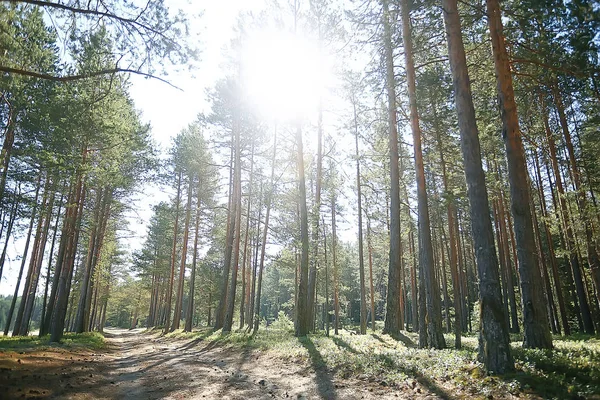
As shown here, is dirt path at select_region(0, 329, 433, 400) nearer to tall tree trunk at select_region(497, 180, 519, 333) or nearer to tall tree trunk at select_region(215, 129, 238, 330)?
tall tree trunk at select_region(215, 129, 238, 330)

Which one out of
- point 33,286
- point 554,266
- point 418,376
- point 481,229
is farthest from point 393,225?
point 33,286

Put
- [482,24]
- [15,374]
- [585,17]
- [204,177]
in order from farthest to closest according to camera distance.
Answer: [204,177]
[482,24]
[15,374]
[585,17]

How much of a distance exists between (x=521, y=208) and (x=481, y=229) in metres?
2.64

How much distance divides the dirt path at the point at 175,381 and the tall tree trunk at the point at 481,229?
1.64 metres

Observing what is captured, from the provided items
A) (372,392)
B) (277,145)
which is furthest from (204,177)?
(372,392)

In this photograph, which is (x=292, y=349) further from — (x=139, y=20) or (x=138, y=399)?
(x=139, y=20)

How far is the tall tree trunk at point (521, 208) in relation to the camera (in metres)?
7.39

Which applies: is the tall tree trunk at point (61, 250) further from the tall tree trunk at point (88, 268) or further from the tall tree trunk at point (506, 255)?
the tall tree trunk at point (506, 255)

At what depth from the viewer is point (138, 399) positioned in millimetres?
6363

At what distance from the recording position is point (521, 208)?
8.08 metres

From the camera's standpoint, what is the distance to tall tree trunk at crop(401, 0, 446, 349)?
9953 mm

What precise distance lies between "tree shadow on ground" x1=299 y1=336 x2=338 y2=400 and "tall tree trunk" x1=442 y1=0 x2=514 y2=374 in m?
2.93

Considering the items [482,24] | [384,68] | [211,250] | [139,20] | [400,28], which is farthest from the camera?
[211,250]

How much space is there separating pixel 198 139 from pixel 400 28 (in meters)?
16.8
